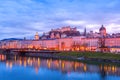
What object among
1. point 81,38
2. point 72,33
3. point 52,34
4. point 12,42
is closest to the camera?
point 81,38

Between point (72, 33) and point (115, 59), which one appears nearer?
point (115, 59)

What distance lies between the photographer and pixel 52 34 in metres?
136

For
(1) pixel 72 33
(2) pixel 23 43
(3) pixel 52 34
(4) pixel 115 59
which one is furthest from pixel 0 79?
(2) pixel 23 43

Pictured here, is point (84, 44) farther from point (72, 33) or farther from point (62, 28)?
point (62, 28)

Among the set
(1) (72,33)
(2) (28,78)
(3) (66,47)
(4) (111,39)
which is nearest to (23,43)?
(1) (72,33)

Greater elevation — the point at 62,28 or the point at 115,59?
the point at 62,28

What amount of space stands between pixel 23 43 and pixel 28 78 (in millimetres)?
115718

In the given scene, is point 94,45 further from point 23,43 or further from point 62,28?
point 23,43

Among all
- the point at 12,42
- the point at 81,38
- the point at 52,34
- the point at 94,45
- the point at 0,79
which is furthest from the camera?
the point at 12,42

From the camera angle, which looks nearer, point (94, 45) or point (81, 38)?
point (94, 45)

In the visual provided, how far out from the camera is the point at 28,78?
1238 inches

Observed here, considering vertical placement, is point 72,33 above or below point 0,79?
above

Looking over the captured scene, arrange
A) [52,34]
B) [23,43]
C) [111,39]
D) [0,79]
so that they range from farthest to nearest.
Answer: [23,43] → [52,34] → [111,39] → [0,79]

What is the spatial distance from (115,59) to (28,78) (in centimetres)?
2306
